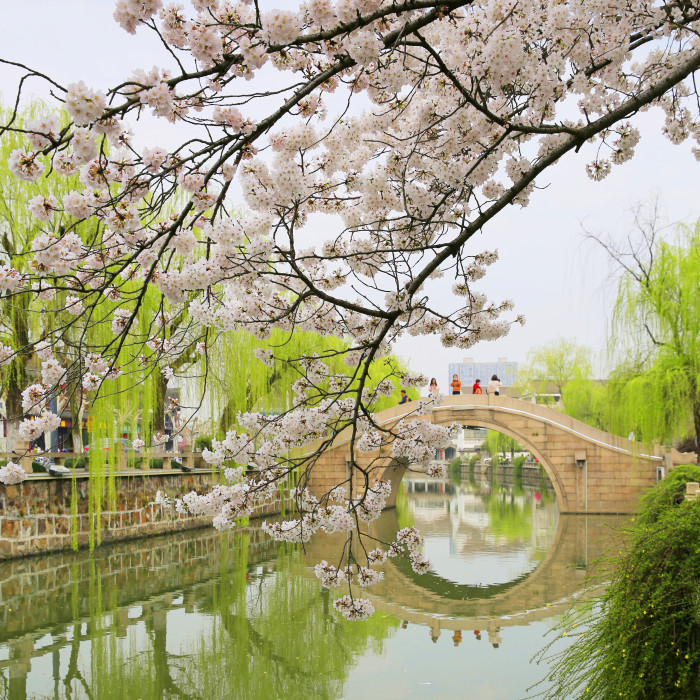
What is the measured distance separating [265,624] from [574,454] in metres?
11.7

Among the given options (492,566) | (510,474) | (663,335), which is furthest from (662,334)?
(510,474)

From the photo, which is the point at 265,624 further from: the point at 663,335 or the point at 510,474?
the point at 510,474

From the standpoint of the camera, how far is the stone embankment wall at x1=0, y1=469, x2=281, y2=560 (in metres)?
9.93

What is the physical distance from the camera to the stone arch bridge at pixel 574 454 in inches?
671

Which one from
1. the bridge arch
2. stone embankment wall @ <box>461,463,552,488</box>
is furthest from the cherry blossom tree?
stone embankment wall @ <box>461,463,552,488</box>

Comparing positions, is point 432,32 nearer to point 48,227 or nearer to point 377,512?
point 377,512

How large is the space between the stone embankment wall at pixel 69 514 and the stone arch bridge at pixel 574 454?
4.70m

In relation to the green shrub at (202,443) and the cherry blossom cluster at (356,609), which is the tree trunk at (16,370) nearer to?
the green shrub at (202,443)

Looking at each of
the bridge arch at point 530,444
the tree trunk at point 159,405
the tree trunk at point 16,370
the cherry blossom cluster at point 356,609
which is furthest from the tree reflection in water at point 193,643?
the bridge arch at point 530,444

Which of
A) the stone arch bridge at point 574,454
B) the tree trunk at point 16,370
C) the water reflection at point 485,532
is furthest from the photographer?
the stone arch bridge at point 574,454

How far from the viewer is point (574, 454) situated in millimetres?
17438

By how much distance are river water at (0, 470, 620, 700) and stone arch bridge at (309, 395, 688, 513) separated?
4.97m

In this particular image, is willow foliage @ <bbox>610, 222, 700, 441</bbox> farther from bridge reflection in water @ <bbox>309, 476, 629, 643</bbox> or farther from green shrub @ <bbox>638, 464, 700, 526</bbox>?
green shrub @ <bbox>638, 464, 700, 526</bbox>

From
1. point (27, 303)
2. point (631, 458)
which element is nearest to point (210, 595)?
point (27, 303)
